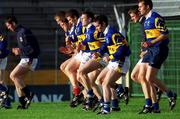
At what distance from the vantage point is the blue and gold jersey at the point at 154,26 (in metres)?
13.8

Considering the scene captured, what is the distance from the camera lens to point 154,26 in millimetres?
13828

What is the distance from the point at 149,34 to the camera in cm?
1396

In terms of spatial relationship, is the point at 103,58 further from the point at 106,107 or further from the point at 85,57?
the point at 106,107

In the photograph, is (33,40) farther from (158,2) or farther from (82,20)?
(158,2)

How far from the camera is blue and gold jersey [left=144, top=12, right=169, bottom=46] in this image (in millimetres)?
13773

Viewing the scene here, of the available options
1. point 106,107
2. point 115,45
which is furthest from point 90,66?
point 106,107

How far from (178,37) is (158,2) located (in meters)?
2.55

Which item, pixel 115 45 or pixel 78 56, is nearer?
pixel 115 45

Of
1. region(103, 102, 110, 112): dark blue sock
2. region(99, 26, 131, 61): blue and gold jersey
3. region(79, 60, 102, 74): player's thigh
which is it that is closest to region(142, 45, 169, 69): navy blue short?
region(99, 26, 131, 61): blue and gold jersey

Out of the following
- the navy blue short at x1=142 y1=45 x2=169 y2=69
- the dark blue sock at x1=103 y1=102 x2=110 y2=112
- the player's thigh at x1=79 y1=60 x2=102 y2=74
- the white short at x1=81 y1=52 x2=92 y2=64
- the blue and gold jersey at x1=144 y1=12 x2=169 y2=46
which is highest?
the blue and gold jersey at x1=144 y1=12 x2=169 y2=46

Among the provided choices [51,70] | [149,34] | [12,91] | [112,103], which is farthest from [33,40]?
[51,70]

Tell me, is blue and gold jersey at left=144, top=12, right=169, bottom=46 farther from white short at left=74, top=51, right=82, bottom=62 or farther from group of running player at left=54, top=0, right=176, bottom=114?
white short at left=74, top=51, right=82, bottom=62

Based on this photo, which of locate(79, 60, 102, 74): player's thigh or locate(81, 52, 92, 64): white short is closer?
locate(79, 60, 102, 74): player's thigh

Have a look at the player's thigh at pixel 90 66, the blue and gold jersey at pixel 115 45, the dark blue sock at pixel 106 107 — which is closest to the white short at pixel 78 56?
the player's thigh at pixel 90 66
